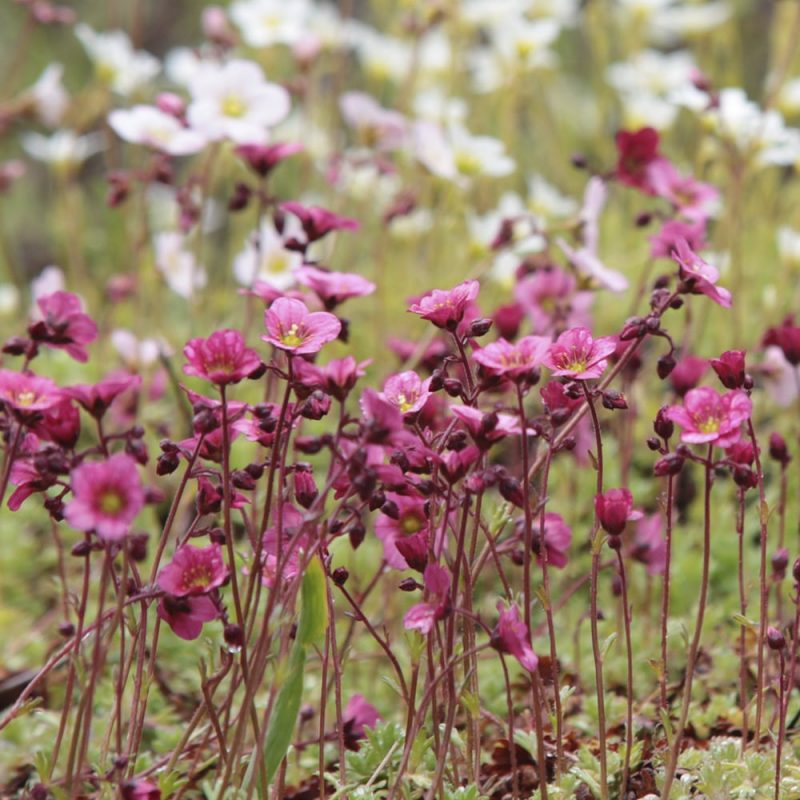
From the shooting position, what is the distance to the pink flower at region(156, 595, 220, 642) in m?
1.13

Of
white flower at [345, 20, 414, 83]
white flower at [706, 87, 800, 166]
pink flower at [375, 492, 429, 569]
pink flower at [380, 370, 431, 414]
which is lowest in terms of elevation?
pink flower at [375, 492, 429, 569]

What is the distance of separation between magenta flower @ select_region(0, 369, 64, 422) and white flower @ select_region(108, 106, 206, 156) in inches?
29.7

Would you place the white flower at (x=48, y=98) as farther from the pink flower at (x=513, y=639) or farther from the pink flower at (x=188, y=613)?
the pink flower at (x=513, y=639)

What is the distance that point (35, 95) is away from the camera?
2.58 meters

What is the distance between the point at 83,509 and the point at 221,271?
126 inches

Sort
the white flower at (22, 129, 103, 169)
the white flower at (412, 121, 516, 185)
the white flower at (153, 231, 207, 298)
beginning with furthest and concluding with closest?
1. the white flower at (22, 129, 103, 169)
2. the white flower at (153, 231, 207, 298)
3. the white flower at (412, 121, 516, 185)

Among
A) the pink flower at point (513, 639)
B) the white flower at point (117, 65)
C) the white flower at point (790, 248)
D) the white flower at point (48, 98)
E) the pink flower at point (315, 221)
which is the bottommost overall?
the pink flower at point (513, 639)

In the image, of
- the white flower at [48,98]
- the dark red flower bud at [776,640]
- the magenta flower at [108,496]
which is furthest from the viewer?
the white flower at [48,98]

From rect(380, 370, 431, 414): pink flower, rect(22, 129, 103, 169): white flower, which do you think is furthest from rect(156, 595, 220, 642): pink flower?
rect(22, 129, 103, 169): white flower

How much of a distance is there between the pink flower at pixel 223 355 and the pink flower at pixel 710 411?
1.29 ft

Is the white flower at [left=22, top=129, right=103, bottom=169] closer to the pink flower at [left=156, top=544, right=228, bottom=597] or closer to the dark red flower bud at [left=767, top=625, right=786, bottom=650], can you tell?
the pink flower at [left=156, top=544, right=228, bottom=597]

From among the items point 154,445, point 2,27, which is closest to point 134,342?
point 154,445

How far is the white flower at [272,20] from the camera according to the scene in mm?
2676

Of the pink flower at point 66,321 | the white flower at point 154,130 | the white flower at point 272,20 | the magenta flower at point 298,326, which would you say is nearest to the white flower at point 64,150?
the white flower at point 272,20
